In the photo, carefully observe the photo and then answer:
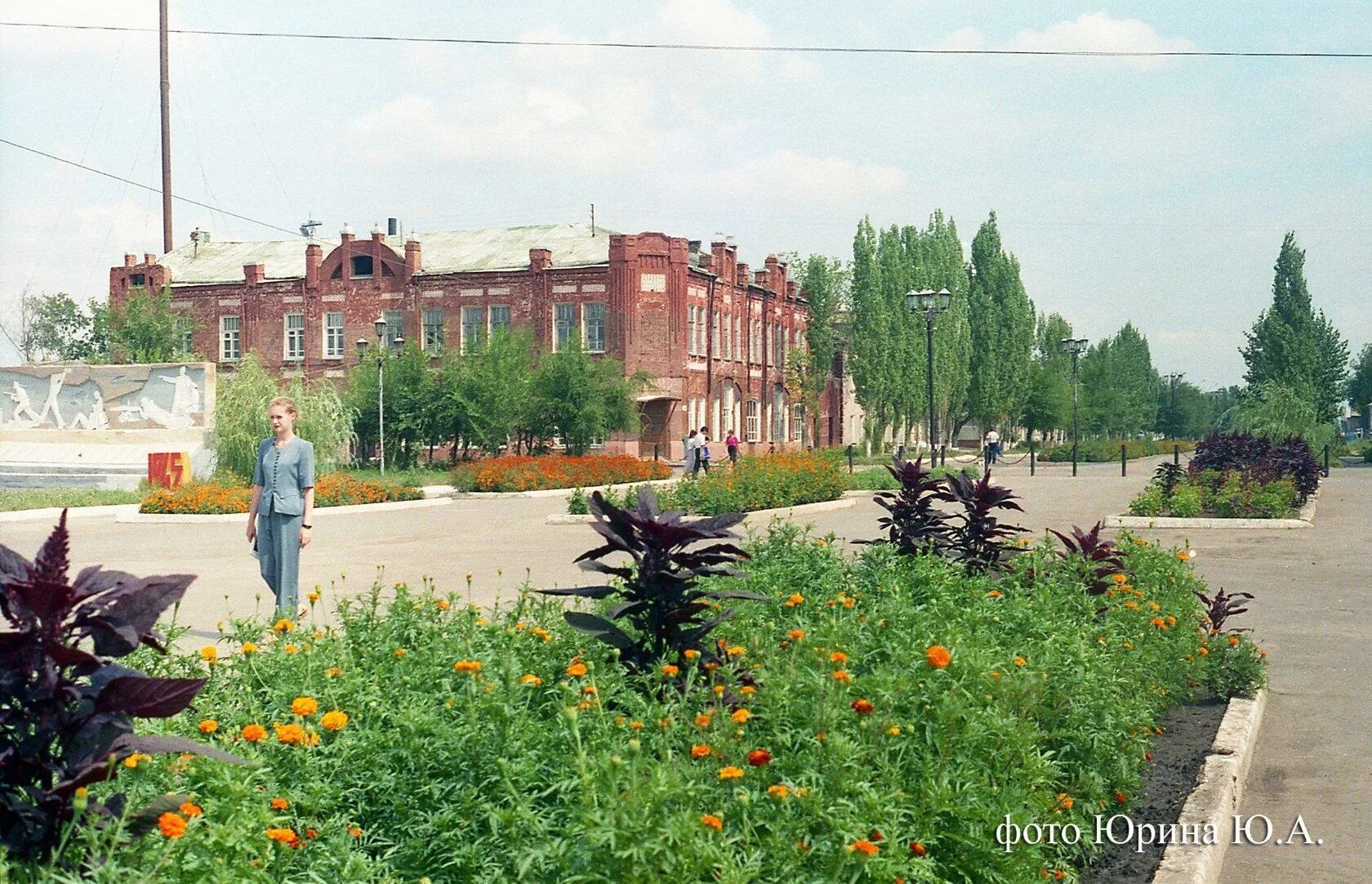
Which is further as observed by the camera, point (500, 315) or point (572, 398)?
point (500, 315)

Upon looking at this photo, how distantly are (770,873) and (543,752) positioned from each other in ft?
2.54

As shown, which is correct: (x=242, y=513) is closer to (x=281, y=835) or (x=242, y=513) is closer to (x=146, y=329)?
(x=281, y=835)

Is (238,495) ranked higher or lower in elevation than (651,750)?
lower

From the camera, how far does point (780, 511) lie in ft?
77.9

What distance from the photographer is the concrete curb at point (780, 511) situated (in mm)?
21516

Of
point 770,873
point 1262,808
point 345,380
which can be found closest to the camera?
point 770,873

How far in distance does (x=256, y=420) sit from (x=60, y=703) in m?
29.6

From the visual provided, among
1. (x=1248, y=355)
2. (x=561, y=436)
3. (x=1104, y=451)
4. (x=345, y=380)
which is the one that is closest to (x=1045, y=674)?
(x=561, y=436)

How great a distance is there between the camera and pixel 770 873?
3229mm

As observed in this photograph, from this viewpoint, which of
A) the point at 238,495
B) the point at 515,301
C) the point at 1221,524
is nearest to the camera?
the point at 1221,524

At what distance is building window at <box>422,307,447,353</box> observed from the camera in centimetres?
5269

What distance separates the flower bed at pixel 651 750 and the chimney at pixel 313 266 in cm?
5084

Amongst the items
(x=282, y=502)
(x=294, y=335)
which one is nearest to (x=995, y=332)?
(x=294, y=335)

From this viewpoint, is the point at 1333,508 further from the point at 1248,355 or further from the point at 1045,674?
the point at 1248,355
